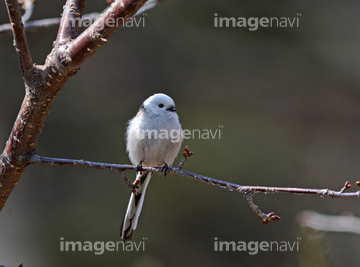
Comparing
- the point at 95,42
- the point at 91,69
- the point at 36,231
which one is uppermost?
the point at 91,69

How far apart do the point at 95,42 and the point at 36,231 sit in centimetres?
450

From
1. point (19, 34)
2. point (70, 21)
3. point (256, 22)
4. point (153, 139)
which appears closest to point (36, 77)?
point (19, 34)

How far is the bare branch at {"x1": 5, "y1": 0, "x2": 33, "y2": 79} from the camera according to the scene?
1726mm

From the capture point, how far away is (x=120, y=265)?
5867 mm

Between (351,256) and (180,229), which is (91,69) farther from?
(351,256)

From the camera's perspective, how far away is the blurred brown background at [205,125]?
600 cm

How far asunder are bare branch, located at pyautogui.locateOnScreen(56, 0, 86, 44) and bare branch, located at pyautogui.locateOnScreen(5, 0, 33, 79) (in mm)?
150

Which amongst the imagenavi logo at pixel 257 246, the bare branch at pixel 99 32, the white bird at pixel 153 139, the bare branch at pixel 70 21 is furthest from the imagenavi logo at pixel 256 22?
the bare branch at pixel 99 32

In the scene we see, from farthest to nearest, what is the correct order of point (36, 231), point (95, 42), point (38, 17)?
1. point (38, 17)
2. point (36, 231)
3. point (95, 42)

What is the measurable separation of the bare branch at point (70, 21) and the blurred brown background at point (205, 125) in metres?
3.78

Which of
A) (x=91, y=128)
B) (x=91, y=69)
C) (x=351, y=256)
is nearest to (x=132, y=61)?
(x=91, y=69)

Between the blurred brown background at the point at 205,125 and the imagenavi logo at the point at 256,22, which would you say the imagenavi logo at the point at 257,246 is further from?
the imagenavi logo at the point at 256,22

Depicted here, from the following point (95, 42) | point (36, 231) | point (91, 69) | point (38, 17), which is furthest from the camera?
point (91, 69)

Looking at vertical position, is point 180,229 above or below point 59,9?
below
